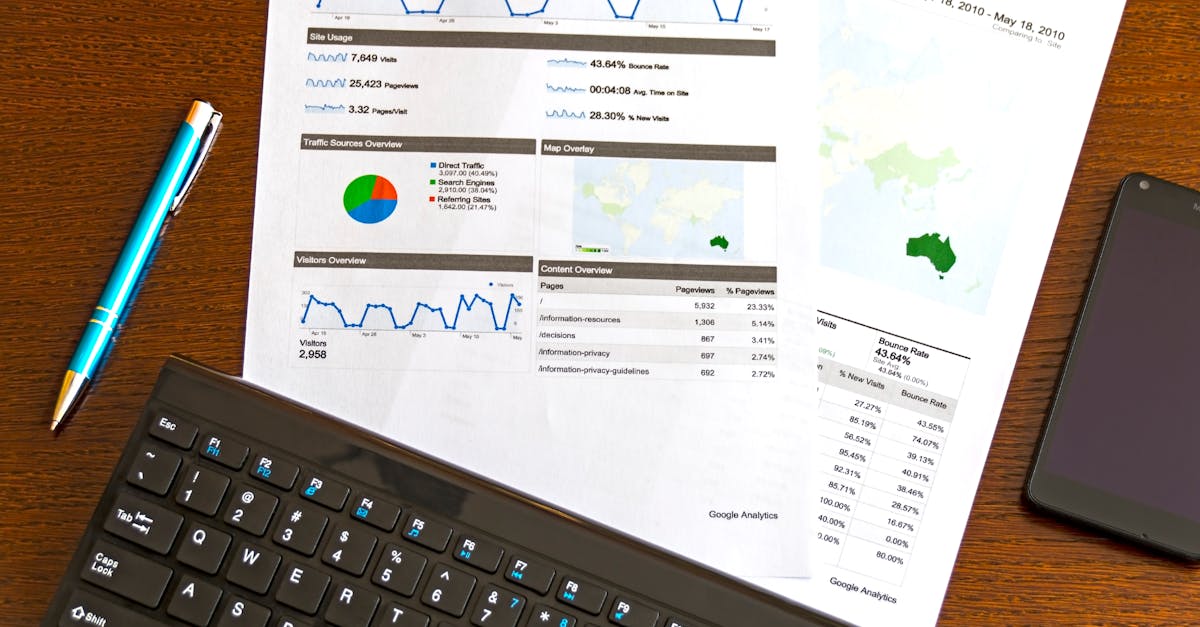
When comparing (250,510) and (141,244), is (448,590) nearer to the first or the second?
(250,510)

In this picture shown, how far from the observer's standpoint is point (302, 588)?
1.44 feet

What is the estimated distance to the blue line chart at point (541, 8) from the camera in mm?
575

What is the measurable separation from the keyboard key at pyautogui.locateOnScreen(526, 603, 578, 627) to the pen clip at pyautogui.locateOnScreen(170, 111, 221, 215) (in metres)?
0.34

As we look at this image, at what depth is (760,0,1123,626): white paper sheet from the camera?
54 cm

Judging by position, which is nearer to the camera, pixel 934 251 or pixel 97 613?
pixel 97 613

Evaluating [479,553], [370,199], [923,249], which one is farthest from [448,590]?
[923,249]

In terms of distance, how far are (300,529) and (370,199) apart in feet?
0.69

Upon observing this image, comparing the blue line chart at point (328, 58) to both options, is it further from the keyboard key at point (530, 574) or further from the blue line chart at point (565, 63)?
the keyboard key at point (530, 574)

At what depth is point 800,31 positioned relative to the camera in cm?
58

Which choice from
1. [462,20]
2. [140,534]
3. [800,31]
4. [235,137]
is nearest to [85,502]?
[140,534]

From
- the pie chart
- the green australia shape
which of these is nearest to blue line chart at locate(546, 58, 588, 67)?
the pie chart

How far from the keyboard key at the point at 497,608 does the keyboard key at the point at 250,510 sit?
115mm
